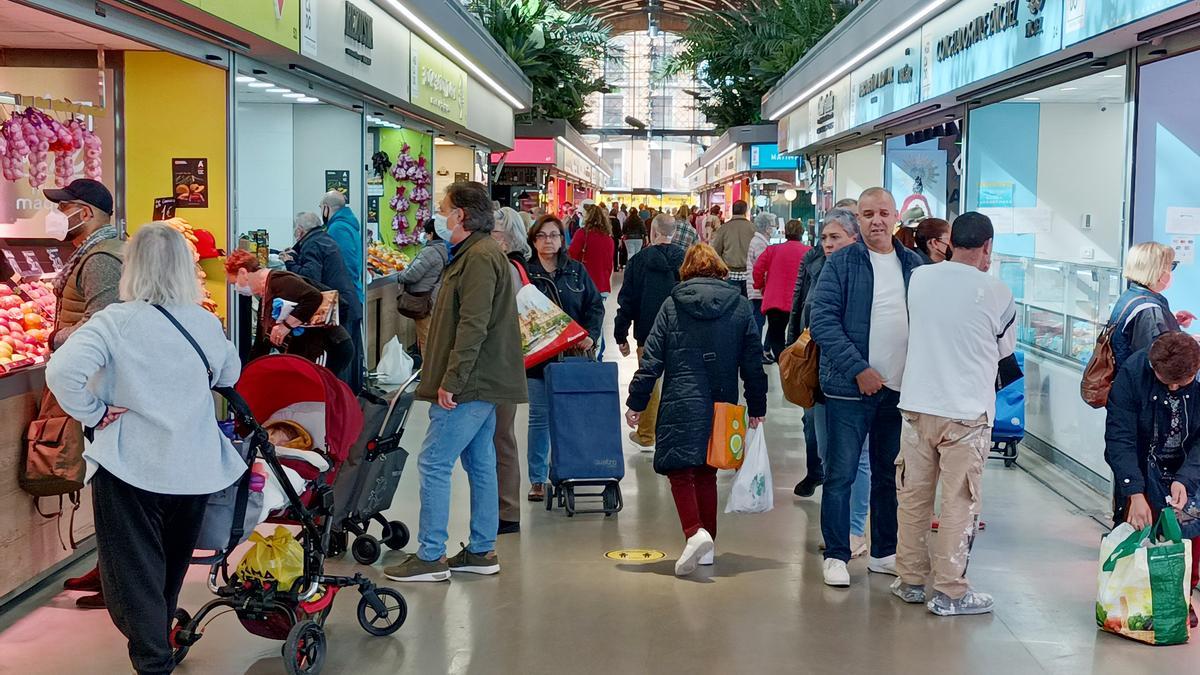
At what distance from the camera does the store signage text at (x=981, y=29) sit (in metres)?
8.20

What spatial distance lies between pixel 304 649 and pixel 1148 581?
3113 mm

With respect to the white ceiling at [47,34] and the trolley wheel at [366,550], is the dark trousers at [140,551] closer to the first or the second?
Answer: the trolley wheel at [366,550]

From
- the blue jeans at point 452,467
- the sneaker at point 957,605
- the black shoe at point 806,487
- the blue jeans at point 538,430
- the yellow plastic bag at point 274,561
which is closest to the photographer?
the yellow plastic bag at point 274,561

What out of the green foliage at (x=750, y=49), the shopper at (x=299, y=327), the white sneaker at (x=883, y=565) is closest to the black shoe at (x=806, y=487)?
the white sneaker at (x=883, y=565)

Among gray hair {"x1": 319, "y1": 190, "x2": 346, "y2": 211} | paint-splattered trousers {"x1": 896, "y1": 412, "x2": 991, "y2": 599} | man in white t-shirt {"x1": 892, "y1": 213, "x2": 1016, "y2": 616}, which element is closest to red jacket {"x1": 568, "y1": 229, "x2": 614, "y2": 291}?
gray hair {"x1": 319, "y1": 190, "x2": 346, "y2": 211}

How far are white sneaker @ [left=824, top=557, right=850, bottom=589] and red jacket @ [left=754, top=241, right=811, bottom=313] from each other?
5.09m

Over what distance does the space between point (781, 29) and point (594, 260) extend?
15.4m

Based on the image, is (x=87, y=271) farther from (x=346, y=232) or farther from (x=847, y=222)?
(x=346, y=232)

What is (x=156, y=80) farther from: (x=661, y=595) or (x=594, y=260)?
(x=594, y=260)

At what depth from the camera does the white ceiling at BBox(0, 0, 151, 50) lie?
5691 mm

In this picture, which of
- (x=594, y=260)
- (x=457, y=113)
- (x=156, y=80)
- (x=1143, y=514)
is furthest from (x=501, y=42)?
(x=1143, y=514)

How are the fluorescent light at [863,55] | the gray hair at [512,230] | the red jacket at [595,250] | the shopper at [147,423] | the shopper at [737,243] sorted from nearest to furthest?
1. the shopper at [147,423]
2. the gray hair at [512,230]
3. the fluorescent light at [863,55]
4. the red jacket at [595,250]
5. the shopper at [737,243]

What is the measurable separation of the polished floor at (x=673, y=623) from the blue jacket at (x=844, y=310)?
949mm

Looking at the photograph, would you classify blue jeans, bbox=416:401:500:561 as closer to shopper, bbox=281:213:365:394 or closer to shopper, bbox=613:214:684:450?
shopper, bbox=613:214:684:450
